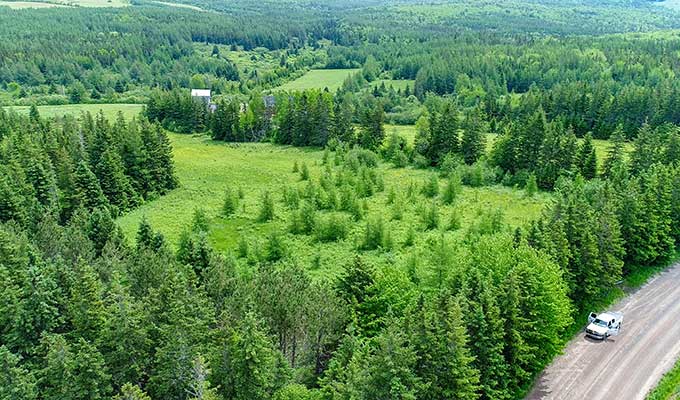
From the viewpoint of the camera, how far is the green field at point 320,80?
15562 centimetres

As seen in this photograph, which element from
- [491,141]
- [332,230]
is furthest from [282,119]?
[332,230]

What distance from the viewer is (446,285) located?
125ft

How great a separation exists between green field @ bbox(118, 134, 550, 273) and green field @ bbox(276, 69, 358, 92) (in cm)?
5691

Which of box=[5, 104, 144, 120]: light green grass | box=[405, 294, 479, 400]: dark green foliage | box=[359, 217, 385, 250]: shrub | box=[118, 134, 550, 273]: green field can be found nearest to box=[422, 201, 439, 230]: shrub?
box=[118, 134, 550, 273]: green field

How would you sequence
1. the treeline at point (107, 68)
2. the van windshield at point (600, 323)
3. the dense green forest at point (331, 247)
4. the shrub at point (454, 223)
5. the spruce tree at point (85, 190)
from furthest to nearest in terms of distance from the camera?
the treeline at point (107, 68) → the spruce tree at point (85, 190) → the shrub at point (454, 223) → the van windshield at point (600, 323) → the dense green forest at point (331, 247)

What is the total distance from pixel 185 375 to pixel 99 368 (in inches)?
170

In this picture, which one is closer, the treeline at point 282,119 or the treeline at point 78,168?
the treeline at point 78,168

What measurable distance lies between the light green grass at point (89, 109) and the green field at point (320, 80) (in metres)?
39.0

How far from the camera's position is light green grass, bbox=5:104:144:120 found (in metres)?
124

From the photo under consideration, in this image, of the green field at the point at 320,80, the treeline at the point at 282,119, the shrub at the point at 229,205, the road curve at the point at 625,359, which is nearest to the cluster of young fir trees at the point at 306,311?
the road curve at the point at 625,359

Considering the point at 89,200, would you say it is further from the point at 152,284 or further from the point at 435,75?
the point at 435,75

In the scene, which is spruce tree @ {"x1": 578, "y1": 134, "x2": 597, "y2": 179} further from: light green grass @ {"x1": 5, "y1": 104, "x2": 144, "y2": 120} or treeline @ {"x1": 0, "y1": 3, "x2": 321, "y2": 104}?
treeline @ {"x1": 0, "y1": 3, "x2": 321, "y2": 104}

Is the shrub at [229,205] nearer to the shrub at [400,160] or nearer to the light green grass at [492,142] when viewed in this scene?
the shrub at [400,160]

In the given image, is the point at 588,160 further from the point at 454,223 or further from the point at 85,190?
the point at 85,190
